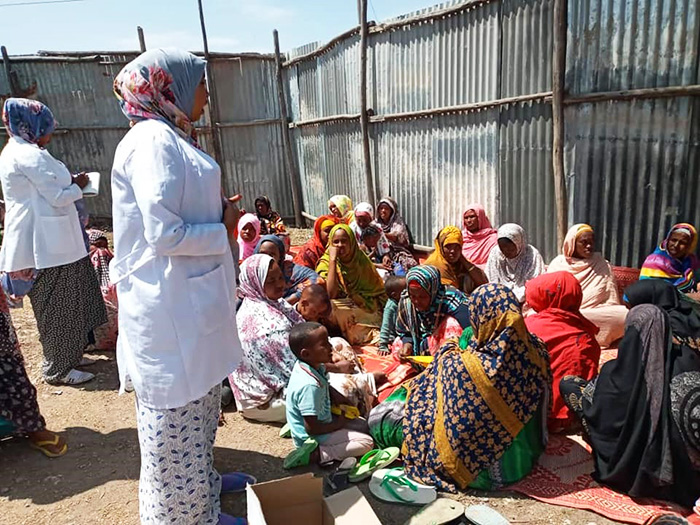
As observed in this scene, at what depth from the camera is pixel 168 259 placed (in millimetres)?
1855

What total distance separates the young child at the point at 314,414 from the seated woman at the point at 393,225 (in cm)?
412

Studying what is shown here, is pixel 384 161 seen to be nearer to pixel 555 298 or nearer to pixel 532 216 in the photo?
pixel 532 216

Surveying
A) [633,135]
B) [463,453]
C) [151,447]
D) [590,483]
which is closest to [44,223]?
[151,447]

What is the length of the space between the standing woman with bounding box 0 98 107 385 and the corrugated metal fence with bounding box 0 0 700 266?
420 centimetres

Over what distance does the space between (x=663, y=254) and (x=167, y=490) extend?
171 inches

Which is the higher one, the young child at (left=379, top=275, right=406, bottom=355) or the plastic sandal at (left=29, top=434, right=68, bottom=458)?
the young child at (left=379, top=275, right=406, bottom=355)

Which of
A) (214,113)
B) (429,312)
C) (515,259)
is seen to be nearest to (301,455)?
(429,312)

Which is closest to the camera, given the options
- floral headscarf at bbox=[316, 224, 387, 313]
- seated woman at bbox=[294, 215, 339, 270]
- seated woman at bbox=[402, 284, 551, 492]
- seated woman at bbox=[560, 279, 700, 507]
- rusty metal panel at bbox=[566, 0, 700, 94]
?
seated woman at bbox=[560, 279, 700, 507]

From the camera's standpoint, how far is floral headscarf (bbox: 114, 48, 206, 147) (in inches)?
71.9

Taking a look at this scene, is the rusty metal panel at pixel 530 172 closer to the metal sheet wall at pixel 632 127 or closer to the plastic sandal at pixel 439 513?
the metal sheet wall at pixel 632 127

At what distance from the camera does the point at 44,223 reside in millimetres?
3795

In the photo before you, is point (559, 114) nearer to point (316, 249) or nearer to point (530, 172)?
point (530, 172)

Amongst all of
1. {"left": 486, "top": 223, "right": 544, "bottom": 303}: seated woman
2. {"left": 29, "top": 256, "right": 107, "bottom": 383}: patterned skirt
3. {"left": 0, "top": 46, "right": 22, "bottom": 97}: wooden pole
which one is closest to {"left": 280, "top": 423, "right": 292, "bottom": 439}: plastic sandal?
{"left": 29, "top": 256, "right": 107, "bottom": 383}: patterned skirt

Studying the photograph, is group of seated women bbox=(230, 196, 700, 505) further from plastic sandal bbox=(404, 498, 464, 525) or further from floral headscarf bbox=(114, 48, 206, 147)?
floral headscarf bbox=(114, 48, 206, 147)
